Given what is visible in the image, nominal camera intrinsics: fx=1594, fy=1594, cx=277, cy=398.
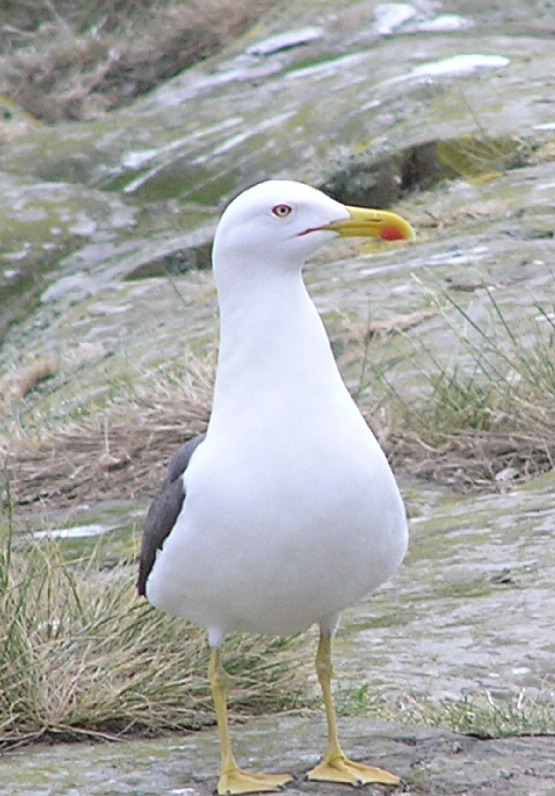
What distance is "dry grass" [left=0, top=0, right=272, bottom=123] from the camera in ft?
59.4

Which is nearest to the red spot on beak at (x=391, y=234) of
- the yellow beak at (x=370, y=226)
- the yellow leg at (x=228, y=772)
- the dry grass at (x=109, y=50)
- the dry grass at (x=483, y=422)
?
the yellow beak at (x=370, y=226)

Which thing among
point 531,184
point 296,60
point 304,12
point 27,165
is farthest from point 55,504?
point 304,12

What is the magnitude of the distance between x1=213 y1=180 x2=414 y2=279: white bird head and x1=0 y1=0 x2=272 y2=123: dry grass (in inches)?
558

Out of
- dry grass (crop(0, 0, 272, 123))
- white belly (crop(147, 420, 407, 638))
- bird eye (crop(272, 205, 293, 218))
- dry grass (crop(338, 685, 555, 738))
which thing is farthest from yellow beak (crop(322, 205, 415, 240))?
dry grass (crop(0, 0, 272, 123))

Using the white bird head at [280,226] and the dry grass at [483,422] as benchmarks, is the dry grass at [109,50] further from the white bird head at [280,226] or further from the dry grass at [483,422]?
the white bird head at [280,226]

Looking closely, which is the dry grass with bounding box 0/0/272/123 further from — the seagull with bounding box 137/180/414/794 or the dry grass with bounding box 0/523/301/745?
the seagull with bounding box 137/180/414/794

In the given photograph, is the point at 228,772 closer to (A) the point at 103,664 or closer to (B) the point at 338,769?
(B) the point at 338,769

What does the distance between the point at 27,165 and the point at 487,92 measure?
14.4 ft

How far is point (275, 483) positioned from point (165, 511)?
40 centimetres

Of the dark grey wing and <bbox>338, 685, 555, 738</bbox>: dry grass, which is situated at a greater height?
the dark grey wing

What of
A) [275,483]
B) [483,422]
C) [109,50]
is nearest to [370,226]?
[275,483]

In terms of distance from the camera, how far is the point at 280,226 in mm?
3838

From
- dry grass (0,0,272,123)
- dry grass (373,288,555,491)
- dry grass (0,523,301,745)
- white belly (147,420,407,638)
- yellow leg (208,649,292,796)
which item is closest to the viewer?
white belly (147,420,407,638)

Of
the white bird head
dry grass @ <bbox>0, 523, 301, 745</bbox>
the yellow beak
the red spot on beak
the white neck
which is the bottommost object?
dry grass @ <bbox>0, 523, 301, 745</bbox>
